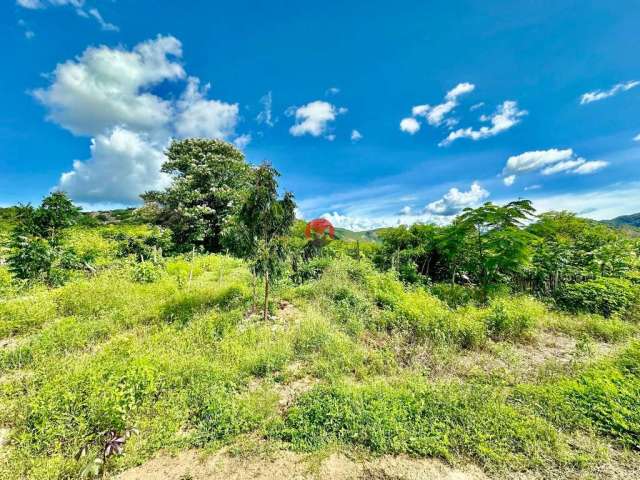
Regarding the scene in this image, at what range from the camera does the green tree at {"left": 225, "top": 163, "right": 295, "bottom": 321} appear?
6109 mm

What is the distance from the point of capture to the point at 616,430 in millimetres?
2996

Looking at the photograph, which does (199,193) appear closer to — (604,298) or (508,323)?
(508,323)

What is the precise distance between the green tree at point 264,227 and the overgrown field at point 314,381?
4.07ft

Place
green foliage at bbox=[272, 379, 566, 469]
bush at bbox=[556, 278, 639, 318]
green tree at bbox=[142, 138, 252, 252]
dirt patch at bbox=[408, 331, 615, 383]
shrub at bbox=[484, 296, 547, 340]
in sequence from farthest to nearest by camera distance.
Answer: green tree at bbox=[142, 138, 252, 252] < bush at bbox=[556, 278, 639, 318] < shrub at bbox=[484, 296, 547, 340] < dirt patch at bbox=[408, 331, 615, 383] < green foliage at bbox=[272, 379, 566, 469]

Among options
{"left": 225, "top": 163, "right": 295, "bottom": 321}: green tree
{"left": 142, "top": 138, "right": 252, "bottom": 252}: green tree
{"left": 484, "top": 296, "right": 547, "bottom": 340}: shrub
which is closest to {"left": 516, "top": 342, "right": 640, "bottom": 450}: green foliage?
{"left": 484, "top": 296, "right": 547, "bottom": 340}: shrub

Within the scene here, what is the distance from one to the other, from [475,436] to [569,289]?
23.4ft

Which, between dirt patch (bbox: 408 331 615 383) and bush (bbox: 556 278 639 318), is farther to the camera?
bush (bbox: 556 278 639 318)

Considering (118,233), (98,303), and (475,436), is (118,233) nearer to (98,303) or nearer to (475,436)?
(98,303)

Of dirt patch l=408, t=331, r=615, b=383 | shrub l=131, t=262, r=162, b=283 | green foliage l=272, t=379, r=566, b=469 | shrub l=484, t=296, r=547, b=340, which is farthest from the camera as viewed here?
shrub l=131, t=262, r=162, b=283

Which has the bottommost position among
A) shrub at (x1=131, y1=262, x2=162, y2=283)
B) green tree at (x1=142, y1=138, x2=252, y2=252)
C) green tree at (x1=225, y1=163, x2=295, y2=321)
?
shrub at (x1=131, y1=262, x2=162, y2=283)

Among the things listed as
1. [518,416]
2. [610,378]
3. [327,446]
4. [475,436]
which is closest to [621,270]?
[610,378]

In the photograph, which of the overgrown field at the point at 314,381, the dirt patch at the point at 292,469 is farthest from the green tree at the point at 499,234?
the dirt patch at the point at 292,469

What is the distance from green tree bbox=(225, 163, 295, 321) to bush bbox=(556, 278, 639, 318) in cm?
795

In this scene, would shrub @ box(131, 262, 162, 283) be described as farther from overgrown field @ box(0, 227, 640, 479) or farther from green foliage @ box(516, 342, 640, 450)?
green foliage @ box(516, 342, 640, 450)
